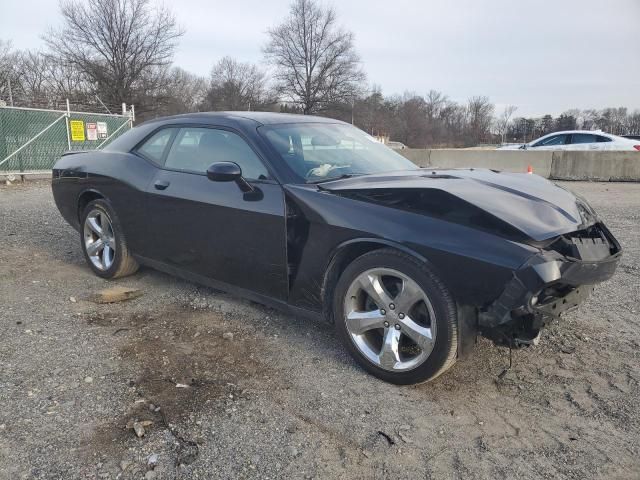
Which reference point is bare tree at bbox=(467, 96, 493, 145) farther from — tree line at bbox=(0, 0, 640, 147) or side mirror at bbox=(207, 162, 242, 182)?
side mirror at bbox=(207, 162, 242, 182)

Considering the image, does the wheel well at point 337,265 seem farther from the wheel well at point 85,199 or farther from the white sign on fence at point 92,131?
the white sign on fence at point 92,131

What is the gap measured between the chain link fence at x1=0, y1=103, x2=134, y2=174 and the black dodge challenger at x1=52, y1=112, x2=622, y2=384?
1064cm

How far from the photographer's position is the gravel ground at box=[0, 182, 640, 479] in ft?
6.88

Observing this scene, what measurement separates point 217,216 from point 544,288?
2130 mm

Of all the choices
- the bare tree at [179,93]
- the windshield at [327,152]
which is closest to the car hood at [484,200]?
the windshield at [327,152]

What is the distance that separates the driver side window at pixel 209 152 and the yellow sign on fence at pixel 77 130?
12.5 meters

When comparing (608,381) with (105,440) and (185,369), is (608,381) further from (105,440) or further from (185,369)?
(105,440)

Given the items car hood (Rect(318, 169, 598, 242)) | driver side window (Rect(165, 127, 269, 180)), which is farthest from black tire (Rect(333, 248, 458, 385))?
driver side window (Rect(165, 127, 269, 180))

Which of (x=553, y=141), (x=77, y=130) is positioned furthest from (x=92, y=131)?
(x=553, y=141)

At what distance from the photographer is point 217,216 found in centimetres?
344

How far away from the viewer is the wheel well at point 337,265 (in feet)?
9.22

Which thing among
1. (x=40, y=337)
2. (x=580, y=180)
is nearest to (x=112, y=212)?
(x=40, y=337)

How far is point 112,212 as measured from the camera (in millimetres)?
4375

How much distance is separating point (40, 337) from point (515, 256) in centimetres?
300
